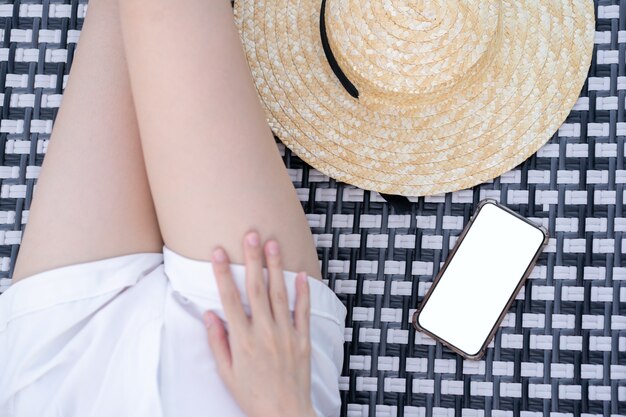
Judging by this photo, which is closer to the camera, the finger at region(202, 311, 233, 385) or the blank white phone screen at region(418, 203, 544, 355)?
the finger at region(202, 311, 233, 385)

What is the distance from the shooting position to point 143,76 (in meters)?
0.64

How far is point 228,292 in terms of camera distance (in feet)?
2.03

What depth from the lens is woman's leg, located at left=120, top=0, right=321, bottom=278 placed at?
0.63 meters

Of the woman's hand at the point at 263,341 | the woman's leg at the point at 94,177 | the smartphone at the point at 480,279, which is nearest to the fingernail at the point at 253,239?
the woman's hand at the point at 263,341

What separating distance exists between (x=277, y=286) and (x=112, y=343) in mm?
173

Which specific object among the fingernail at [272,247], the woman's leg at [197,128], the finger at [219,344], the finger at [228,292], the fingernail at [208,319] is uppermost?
the woman's leg at [197,128]

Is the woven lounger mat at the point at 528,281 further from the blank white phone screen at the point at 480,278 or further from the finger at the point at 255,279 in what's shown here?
the finger at the point at 255,279

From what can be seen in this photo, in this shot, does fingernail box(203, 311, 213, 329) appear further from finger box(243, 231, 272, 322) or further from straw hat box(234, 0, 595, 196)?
straw hat box(234, 0, 595, 196)

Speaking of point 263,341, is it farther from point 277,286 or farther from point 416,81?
point 416,81

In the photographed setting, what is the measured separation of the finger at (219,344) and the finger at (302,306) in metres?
0.07

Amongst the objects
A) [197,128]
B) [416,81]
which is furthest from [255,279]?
[416,81]

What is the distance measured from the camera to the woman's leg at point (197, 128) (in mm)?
629

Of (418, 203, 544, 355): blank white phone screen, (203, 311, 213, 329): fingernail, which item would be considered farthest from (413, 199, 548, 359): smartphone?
(203, 311, 213, 329): fingernail

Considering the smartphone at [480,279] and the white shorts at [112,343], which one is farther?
the smartphone at [480,279]
